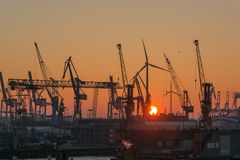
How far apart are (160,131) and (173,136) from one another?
11.1ft

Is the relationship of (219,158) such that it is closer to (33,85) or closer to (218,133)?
(218,133)

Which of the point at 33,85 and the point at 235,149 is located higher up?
the point at 33,85

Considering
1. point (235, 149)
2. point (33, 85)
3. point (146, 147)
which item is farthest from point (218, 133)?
point (33, 85)

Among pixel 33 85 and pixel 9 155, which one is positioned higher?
pixel 33 85

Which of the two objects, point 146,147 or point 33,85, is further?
point 33,85

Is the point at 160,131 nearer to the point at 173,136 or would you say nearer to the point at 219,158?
the point at 173,136

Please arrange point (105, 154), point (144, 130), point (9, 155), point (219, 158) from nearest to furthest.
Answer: point (219, 158), point (144, 130), point (9, 155), point (105, 154)

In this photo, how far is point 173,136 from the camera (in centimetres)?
14862

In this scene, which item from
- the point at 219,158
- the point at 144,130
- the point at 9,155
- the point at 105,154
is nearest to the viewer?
the point at 219,158

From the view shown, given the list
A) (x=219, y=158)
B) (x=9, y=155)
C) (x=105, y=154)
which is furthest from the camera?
(x=105, y=154)

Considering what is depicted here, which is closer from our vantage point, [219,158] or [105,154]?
[219,158]

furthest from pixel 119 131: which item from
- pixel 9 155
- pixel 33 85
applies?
pixel 33 85

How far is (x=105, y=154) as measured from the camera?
7116 inches

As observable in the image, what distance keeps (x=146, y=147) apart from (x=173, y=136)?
236 inches
